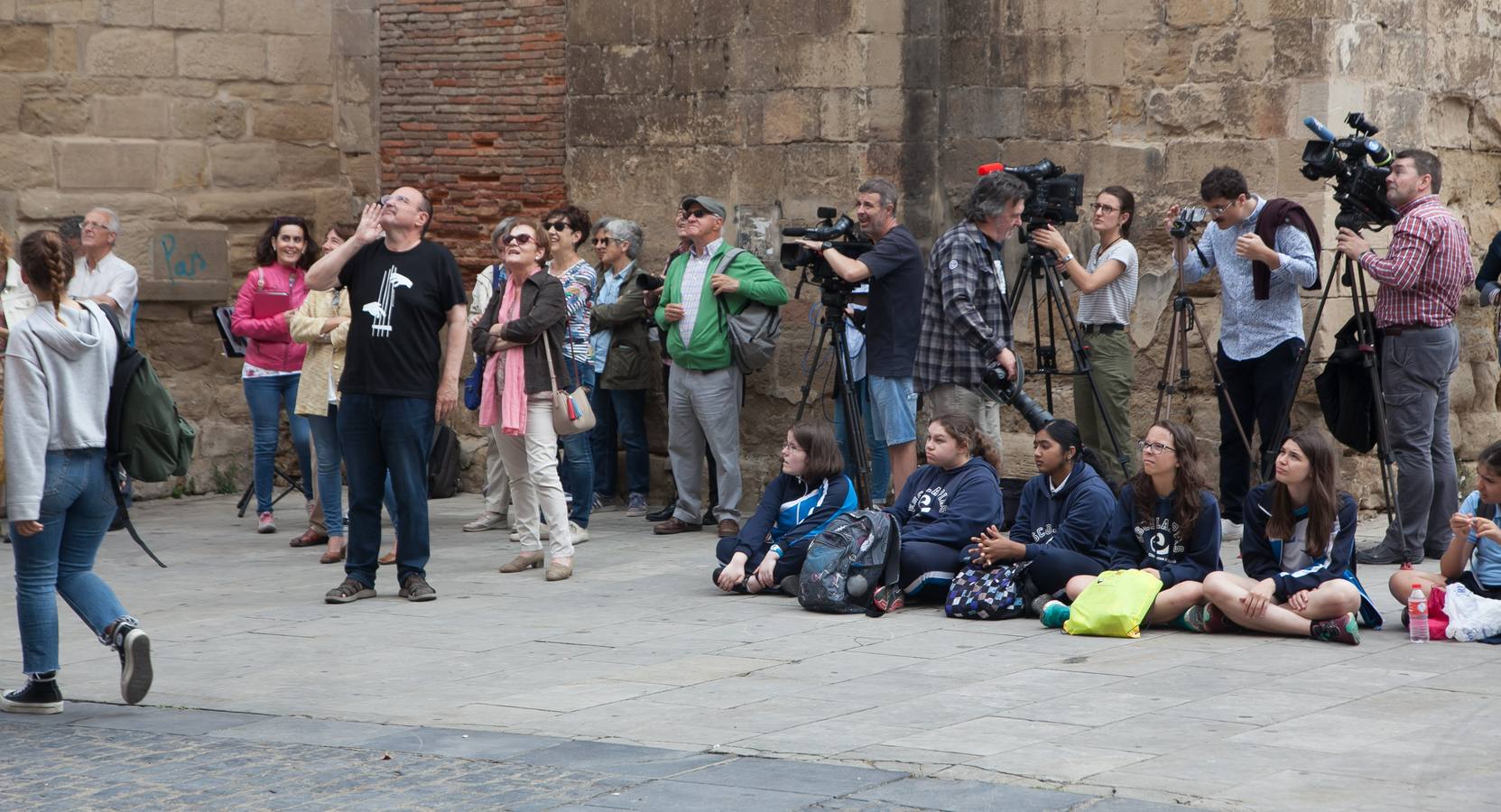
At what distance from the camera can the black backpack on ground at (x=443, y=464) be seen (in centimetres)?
1181

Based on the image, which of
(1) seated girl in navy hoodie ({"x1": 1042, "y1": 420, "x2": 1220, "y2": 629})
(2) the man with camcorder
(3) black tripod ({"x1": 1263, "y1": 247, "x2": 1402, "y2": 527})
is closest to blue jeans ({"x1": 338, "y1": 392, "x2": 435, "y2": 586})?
(1) seated girl in navy hoodie ({"x1": 1042, "y1": 420, "x2": 1220, "y2": 629})

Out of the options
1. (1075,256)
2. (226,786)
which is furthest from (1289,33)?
(226,786)

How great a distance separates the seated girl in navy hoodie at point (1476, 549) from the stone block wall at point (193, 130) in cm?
780

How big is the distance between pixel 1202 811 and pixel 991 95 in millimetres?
6857

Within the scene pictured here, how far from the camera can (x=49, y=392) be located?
618cm

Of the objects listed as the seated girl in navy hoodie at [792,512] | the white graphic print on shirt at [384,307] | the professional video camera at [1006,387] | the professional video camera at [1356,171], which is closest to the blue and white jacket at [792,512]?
the seated girl in navy hoodie at [792,512]

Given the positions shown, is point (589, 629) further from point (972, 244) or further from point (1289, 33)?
point (1289, 33)

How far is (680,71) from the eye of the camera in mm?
11516

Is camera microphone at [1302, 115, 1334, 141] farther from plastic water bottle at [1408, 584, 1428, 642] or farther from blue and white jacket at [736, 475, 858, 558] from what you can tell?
blue and white jacket at [736, 475, 858, 558]

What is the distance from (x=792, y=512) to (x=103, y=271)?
4.65m

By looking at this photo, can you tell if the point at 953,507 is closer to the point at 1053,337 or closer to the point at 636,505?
the point at 1053,337

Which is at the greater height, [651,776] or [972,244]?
[972,244]

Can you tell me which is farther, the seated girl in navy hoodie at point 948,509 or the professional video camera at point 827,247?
the professional video camera at point 827,247

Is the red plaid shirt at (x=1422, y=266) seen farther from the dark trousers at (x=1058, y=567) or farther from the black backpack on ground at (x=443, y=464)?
the black backpack on ground at (x=443, y=464)
